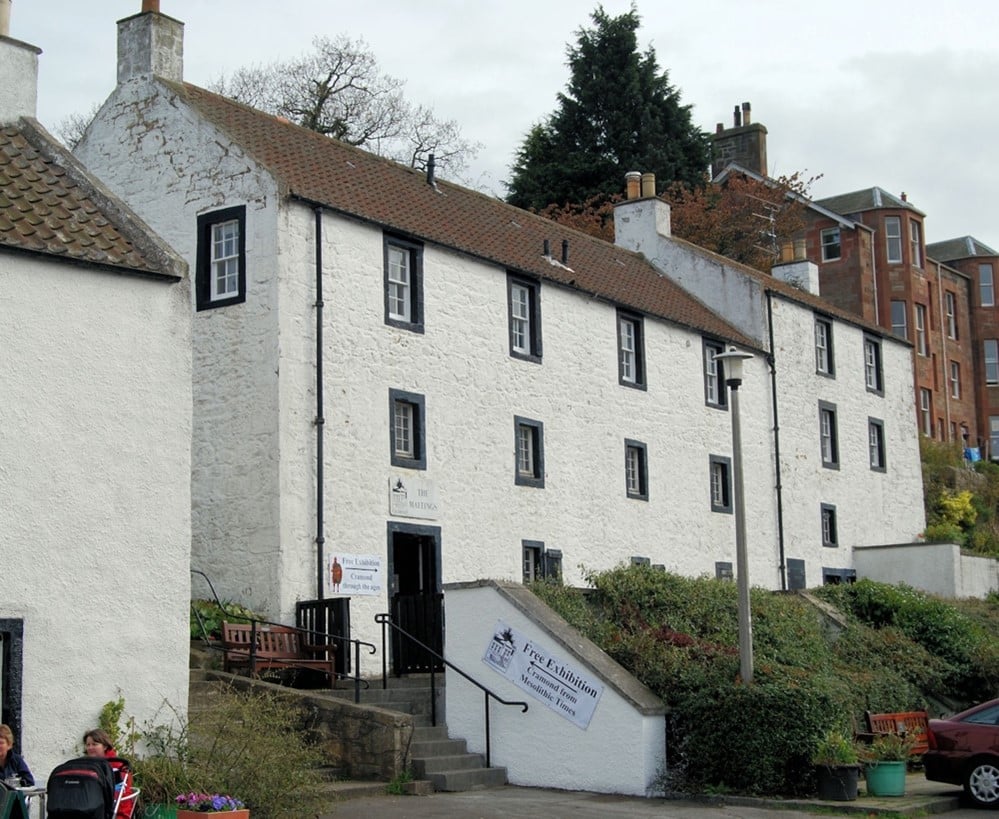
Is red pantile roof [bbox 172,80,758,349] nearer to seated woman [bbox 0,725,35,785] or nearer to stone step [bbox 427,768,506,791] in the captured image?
stone step [bbox 427,768,506,791]

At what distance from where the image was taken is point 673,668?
702 inches

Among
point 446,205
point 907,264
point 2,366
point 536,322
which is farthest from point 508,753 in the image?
point 907,264

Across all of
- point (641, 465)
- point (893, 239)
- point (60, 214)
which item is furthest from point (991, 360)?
point (60, 214)

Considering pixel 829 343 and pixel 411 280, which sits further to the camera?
pixel 829 343

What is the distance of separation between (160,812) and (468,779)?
16.5 feet

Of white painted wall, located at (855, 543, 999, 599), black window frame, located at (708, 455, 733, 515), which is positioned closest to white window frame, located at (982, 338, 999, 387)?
white painted wall, located at (855, 543, 999, 599)

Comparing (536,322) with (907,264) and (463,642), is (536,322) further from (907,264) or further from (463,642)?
(907,264)

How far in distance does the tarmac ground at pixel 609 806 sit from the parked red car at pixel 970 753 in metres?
0.25

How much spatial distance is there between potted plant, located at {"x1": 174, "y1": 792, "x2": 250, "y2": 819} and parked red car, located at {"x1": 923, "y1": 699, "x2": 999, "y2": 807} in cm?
823

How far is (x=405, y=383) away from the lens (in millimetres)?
24594

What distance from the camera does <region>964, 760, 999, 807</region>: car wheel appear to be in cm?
1683

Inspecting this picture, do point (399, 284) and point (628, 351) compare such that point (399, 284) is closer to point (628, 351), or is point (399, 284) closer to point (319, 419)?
point (319, 419)

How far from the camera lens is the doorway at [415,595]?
21062mm

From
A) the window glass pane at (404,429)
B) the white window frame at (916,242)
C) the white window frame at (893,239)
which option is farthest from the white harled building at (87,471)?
the white window frame at (916,242)
